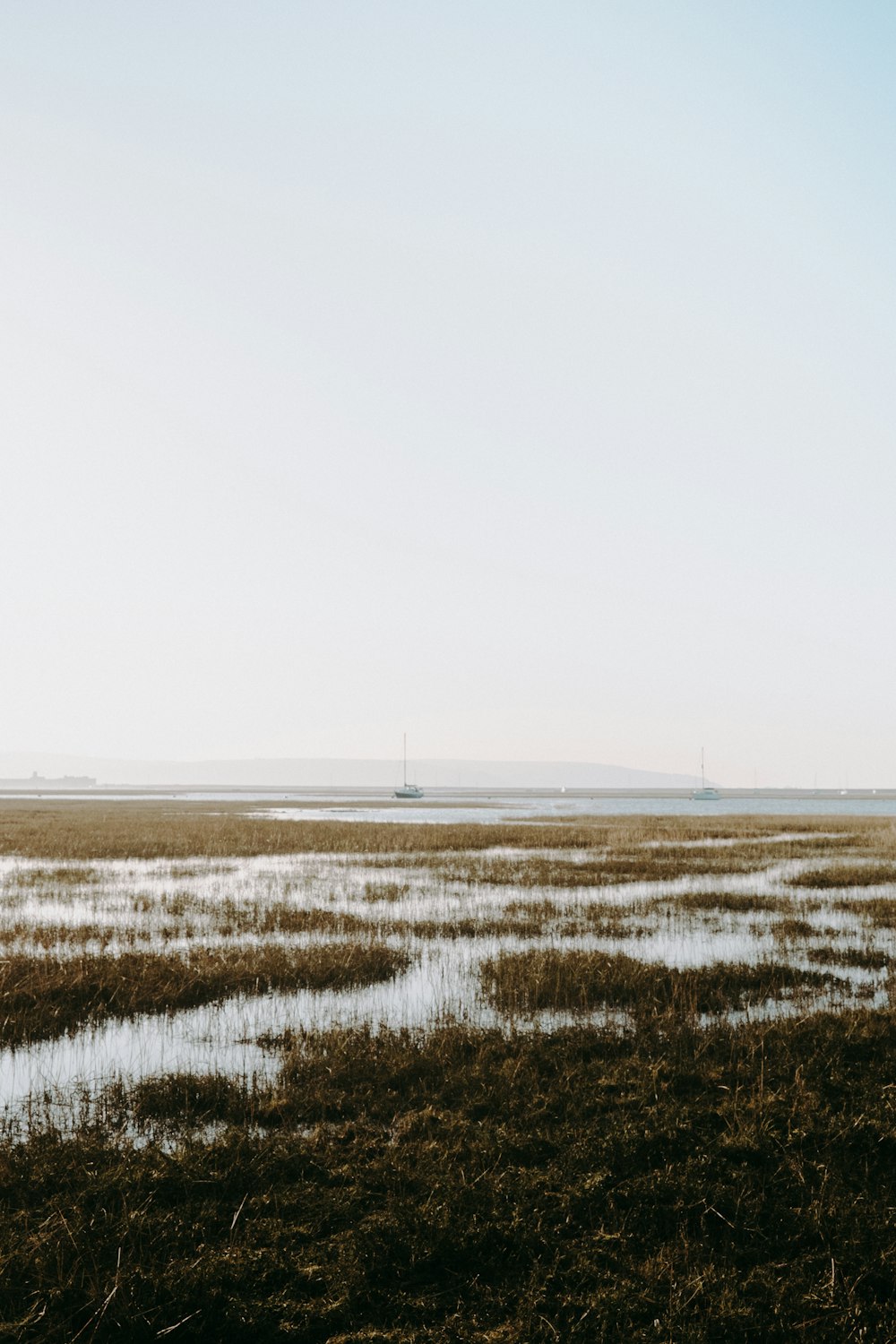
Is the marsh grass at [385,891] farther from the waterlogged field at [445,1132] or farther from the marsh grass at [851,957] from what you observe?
the marsh grass at [851,957]

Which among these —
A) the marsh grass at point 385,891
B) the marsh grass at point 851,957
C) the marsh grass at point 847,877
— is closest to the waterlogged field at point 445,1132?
the marsh grass at point 851,957

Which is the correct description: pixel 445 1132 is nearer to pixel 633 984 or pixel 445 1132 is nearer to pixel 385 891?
pixel 633 984

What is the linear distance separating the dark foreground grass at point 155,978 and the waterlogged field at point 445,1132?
0.21ft

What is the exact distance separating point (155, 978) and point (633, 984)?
7.46 m

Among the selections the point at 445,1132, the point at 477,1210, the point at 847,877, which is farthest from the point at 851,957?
the point at 847,877

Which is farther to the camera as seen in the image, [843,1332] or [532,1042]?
[532,1042]

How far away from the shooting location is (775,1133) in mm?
7469

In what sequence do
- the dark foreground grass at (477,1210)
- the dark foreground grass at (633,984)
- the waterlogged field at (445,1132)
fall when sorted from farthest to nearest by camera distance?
the dark foreground grass at (633,984) < the waterlogged field at (445,1132) < the dark foreground grass at (477,1210)

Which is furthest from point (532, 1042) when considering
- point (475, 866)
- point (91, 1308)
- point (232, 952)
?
Result: point (475, 866)

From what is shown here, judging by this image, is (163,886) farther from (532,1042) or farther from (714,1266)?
(714,1266)

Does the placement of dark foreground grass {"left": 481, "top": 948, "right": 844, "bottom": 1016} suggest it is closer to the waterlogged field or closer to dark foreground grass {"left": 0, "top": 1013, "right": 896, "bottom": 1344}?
the waterlogged field

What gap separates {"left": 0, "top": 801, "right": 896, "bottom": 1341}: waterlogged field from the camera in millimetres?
5305

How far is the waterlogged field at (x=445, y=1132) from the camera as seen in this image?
5305 millimetres

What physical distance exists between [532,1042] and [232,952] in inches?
279
